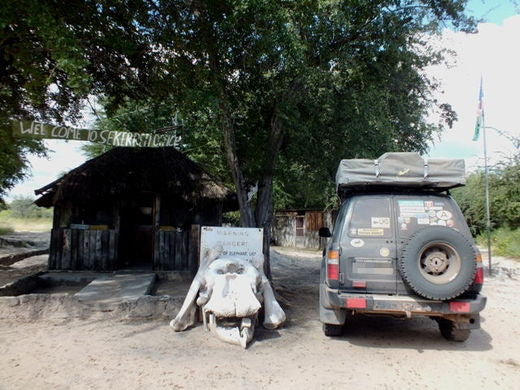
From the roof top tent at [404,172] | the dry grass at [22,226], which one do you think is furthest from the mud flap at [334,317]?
the dry grass at [22,226]

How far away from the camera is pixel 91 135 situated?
864 centimetres

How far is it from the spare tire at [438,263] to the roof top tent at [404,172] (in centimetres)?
86

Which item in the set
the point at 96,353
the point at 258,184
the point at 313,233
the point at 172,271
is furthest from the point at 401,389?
the point at 313,233

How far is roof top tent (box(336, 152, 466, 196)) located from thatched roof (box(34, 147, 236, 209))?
6.52 m

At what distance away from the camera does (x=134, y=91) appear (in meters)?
10.1

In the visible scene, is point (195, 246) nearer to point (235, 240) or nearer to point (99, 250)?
point (235, 240)

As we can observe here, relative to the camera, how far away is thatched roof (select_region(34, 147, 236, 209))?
36.6ft

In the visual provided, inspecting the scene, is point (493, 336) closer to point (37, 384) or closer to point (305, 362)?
point (305, 362)

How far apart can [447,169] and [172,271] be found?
792 cm

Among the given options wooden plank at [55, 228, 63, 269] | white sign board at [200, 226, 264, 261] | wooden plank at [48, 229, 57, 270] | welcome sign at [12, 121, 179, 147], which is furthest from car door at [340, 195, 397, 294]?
wooden plank at [48, 229, 57, 270]

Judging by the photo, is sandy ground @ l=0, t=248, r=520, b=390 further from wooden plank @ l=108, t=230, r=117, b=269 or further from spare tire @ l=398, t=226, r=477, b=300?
→ wooden plank @ l=108, t=230, r=117, b=269

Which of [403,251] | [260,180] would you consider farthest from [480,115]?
[403,251]

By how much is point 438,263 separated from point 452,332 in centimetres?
141

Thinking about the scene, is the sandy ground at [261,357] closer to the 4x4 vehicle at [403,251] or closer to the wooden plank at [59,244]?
the 4x4 vehicle at [403,251]
